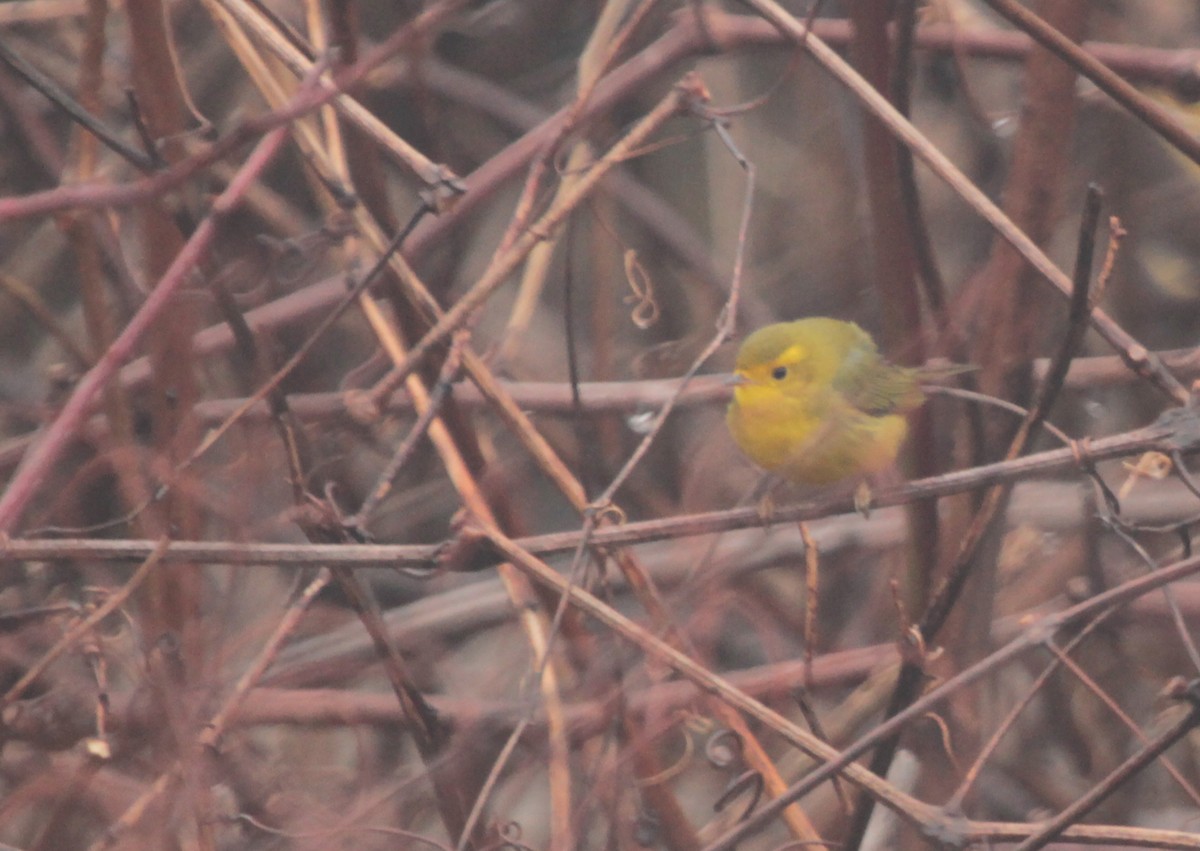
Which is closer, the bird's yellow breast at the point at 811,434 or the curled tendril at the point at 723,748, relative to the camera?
the curled tendril at the point at 723,748

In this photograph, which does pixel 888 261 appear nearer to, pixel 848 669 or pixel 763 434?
pixel 763 434

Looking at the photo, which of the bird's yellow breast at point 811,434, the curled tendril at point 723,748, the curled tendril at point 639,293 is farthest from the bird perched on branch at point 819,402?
the curled tendril at point 723,748

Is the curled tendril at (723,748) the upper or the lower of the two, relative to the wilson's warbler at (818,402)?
lower

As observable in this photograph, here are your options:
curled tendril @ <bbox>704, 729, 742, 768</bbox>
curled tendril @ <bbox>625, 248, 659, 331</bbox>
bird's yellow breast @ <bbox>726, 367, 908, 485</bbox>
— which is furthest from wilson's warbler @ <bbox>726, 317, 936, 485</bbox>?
curled tendril @ <bbox>704, 729, 742, 768</bbox>

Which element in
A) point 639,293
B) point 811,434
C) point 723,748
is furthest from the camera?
point 811,434

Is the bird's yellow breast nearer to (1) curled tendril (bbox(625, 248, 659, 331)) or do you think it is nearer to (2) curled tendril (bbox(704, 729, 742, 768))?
(1) curled tendril (bbox(625, 248, 659, 331))

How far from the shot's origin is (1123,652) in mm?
3061

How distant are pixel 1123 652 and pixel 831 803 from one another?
0.74 metres

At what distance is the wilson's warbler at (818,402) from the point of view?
262 cm

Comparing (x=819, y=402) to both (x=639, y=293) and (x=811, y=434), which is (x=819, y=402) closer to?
(x=811, y=434)

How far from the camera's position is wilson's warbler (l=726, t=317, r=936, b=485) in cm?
262

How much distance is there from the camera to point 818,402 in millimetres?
2779

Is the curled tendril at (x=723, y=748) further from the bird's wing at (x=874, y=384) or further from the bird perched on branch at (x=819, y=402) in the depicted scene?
the bird's wing at (x=874, y=384)

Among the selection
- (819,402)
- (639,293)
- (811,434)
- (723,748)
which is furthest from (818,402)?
(723,748)
